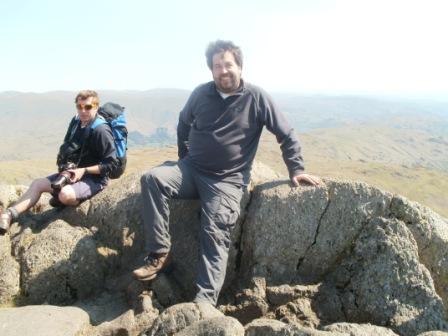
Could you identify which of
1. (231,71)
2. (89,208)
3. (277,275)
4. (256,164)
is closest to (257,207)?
(277,275)

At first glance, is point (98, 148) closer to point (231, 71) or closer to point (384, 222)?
point (231, 71)

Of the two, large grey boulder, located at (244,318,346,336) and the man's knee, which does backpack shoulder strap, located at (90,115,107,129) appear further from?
large grey boulder, located at (244,318,346,336)

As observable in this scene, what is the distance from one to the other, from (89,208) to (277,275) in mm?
6661

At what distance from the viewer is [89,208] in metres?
14.2

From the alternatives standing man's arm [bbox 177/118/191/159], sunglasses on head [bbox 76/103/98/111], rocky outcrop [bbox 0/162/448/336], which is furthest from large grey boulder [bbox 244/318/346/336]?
sunglasses on head [bbox 76/103/98/111]

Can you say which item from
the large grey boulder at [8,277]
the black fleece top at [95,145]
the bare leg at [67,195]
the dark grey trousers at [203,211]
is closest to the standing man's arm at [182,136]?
the dark grey trousers at [203,211]

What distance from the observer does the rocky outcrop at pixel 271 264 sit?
10531mm

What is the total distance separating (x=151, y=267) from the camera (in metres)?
11.3

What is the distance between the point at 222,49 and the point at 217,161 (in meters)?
3.15

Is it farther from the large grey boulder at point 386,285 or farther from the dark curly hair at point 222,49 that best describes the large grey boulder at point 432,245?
the dark curly hair at point 222,49

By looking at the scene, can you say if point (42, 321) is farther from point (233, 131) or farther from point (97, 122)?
point (233, 131)

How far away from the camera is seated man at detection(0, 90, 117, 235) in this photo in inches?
539

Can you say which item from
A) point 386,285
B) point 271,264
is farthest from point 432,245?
point 271,264

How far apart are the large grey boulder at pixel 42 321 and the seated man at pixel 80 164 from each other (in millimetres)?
3604
